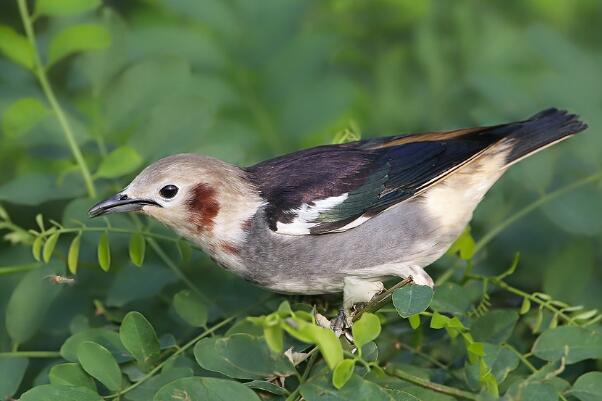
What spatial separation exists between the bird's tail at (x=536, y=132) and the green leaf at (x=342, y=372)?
1.55 meters

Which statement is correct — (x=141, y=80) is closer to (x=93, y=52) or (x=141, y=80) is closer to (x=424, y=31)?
(x=93, y=52)

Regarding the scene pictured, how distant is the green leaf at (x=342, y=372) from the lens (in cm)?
319

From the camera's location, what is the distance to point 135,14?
250 inches

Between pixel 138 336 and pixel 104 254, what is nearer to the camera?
pixel 138 336

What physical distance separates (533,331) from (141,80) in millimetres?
1956

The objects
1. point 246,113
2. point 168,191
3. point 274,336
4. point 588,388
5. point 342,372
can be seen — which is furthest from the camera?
point 246,113

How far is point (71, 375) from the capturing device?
363 cm

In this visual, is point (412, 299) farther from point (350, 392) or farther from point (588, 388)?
point (588, 388)

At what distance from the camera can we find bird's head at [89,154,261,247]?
4.07 meters

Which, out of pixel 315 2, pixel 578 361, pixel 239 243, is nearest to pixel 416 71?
pixel 315 2

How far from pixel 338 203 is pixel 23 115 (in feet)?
4.50

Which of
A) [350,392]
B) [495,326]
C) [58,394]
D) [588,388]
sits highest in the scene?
[58,394]

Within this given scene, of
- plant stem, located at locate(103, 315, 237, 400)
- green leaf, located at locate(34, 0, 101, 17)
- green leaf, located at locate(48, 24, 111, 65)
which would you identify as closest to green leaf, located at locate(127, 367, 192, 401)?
plant stem, located at locate(103, 315, 237, 400)

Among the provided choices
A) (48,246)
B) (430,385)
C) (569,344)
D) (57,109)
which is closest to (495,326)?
(569,344)
